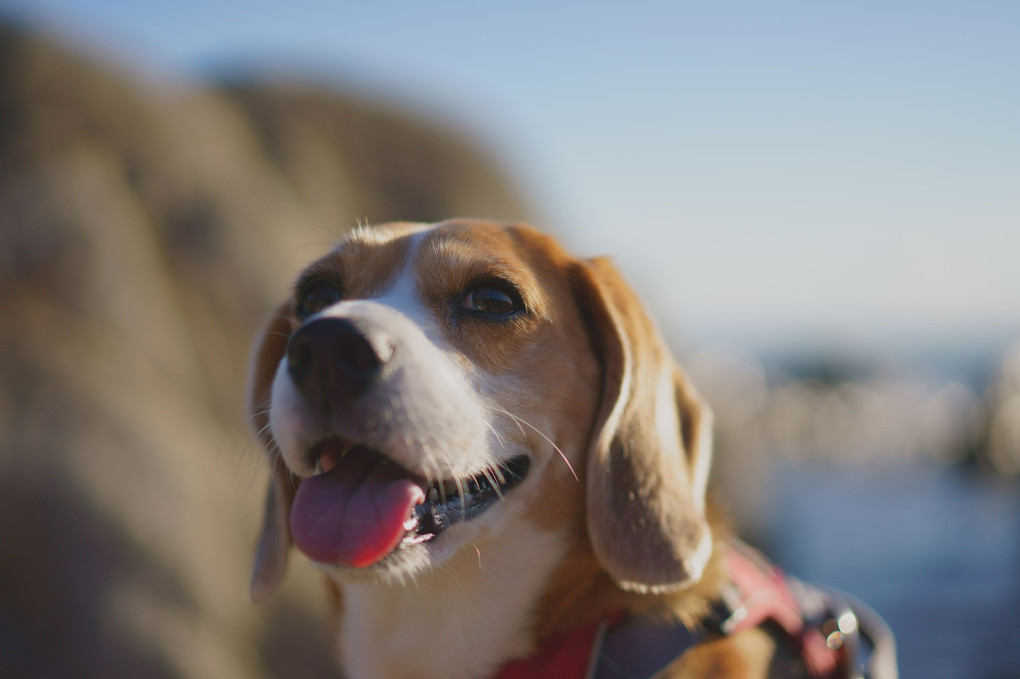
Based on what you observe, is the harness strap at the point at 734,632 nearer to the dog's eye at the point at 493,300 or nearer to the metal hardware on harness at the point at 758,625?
the metal hardware on harness at the point at 758,625

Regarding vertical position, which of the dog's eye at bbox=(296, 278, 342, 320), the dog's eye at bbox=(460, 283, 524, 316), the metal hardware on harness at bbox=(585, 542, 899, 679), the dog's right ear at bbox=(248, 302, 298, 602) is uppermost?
the dog's eye at bbox=(296, 278, 342, 320)

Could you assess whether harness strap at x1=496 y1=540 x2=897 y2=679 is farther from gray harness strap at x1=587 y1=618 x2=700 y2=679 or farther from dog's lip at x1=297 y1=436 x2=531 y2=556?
dog's lip at x1=297 y1=436 x2=531 y2=556

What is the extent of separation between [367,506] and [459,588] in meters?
0.54

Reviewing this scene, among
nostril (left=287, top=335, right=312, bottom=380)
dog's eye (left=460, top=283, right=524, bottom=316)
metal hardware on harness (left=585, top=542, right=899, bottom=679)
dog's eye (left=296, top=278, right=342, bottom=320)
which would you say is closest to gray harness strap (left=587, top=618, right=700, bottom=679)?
metal hardware on harness (left=585, top=542, right=899, bottom=679)

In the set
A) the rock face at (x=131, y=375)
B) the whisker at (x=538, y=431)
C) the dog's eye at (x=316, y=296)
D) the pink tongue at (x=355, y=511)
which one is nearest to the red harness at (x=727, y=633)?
the whisker at (x=538, y=431)

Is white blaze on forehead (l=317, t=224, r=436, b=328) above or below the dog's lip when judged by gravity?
above

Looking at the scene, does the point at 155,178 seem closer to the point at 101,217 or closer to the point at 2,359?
the point at 101,217

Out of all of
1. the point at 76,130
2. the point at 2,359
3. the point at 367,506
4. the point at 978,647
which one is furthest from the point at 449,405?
the point at 978,647

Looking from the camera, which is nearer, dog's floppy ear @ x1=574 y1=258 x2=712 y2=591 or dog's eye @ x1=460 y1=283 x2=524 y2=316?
dog's floppy ear @ x1=574 y1=258 x2=712 y2=591

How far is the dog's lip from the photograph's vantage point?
6.58 feet

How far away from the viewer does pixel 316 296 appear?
263cm

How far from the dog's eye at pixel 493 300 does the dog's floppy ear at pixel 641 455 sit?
1.03 ft

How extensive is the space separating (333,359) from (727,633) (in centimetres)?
142

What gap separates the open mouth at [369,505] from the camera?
188 cm
